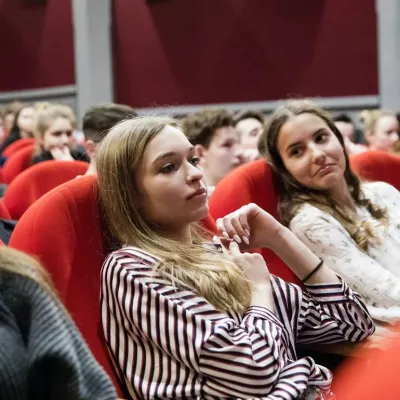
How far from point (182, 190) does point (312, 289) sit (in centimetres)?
37

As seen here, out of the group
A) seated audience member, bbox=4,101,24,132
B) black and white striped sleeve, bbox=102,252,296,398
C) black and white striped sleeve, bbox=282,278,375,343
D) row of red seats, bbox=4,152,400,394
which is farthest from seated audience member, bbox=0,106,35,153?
black and white striped sleeve, bbox=102,252,296,398

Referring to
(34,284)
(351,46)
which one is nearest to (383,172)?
(34,284)

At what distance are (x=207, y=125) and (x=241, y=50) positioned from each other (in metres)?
3.74

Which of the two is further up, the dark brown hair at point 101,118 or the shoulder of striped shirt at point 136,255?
the dark brown hair at point 101,118

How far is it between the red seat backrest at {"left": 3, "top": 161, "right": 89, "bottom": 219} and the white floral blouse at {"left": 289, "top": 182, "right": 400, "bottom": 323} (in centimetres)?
96

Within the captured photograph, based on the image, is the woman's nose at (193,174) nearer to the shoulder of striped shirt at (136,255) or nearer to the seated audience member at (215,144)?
the shoulder of striped shirt at (136,255)

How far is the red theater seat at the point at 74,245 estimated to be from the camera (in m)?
1.41

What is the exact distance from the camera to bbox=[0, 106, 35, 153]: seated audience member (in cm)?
530

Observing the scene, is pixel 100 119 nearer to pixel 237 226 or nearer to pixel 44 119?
pixel 237 226

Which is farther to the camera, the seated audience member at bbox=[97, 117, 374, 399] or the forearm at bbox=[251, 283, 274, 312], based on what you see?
the forearm at bbox=[251, 283, 274, 312]

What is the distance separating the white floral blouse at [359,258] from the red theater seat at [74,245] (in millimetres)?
636

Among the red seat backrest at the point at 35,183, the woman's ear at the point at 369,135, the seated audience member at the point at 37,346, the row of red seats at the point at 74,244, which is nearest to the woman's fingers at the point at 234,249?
the row of red seats at the point at 74,244

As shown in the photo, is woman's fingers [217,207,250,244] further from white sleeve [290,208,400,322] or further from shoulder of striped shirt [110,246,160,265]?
white sleeve [290,208,400,322]

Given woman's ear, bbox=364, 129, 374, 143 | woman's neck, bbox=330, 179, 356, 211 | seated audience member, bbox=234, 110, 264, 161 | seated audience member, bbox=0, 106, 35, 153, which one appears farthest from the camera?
seated audience member, bbox=0, 106, 35, 153
